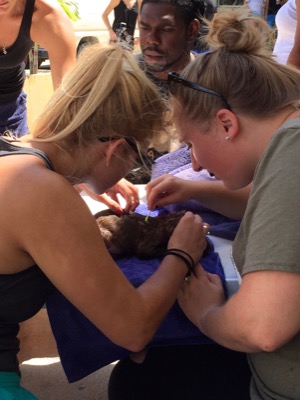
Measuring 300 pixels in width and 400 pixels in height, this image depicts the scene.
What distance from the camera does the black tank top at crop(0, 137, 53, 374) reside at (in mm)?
1308

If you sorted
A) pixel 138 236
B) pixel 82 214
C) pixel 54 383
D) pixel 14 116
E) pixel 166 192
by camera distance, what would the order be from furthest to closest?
pixel 14 116 → pixel 54 383 → pixel 166 192 → pixel 138 236 → pixel 82 214

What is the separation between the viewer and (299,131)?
1104 millimetres

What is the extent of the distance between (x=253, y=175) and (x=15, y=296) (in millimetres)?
649

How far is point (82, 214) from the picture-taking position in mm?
1243

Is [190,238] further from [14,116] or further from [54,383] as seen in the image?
[14,116]

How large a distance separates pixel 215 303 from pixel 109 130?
1.60 feet

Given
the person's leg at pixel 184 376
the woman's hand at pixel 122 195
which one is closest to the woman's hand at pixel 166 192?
the woman's hand at pixel 122 195

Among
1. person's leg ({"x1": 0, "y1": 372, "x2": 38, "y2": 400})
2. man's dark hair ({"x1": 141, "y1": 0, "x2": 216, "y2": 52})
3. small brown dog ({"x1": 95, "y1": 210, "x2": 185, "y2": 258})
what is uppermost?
man's dark hair ({"x1": 141, "y1": 0, "x2": 216, "y2": 52})

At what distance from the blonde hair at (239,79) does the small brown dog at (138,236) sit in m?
0.30

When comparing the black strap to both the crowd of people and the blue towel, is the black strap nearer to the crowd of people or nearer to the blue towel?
the crowd of people

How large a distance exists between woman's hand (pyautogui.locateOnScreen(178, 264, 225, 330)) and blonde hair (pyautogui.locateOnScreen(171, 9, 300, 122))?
400 millimetres

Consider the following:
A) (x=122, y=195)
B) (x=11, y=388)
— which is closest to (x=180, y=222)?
(x=122, y=195)

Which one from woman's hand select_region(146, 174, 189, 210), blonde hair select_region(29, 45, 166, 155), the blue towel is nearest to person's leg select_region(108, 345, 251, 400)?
the blue towel

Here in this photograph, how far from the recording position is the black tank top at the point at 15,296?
51.5 inches
